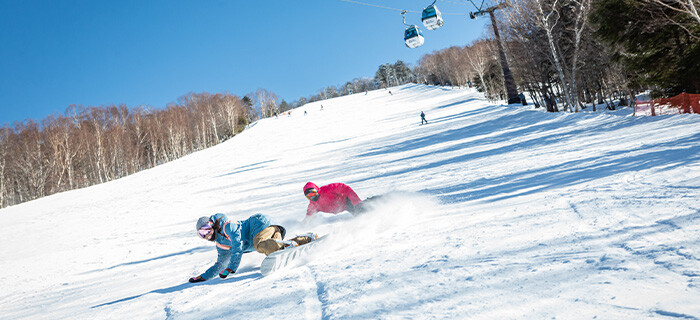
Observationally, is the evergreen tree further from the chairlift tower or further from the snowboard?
the snowboard

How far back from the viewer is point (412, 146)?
→ 600 inches

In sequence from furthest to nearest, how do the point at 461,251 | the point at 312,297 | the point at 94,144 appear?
1. the point at 94,144
2. the point at 461,251
3. the point at 312,297

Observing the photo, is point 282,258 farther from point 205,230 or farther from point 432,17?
point 432,17

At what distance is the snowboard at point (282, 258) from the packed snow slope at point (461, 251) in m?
0.10

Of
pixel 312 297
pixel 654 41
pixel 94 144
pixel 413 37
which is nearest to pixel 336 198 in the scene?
pixel 312 297

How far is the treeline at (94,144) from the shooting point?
36.8 meters

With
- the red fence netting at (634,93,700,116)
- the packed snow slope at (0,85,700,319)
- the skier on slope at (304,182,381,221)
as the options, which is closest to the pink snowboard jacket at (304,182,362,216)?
the skier on slope at (304,182,381,221)

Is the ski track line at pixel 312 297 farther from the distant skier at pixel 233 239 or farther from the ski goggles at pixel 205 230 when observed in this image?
the ski goggles at pixel 205 230

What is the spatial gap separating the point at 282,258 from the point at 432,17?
16.6 metres

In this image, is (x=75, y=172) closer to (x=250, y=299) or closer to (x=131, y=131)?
(x=131, y=131)

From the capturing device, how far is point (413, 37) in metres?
17.6

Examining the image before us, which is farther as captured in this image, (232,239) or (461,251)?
(232,239)

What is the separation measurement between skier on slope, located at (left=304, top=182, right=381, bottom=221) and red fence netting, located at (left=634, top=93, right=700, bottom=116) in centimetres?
898

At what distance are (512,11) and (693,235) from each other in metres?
19.4
